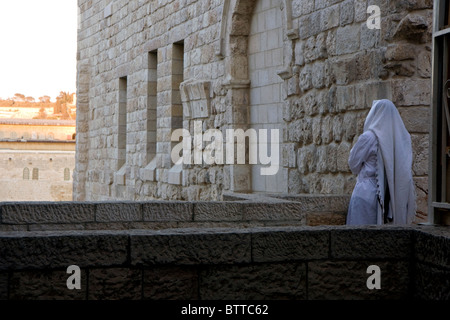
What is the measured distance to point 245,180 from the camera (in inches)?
408

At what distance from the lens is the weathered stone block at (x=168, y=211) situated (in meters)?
5.59

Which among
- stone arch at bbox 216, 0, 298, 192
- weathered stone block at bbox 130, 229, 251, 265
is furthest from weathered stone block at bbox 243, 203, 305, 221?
stone arch at bbox 216, 0, 298, 192

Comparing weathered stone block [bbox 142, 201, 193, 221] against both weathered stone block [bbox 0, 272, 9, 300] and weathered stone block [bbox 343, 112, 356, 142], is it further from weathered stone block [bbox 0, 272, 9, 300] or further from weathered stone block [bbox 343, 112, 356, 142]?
weathered stone block [bbox 0, 272, 9, 300]

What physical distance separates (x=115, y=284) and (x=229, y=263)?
53 centimetres

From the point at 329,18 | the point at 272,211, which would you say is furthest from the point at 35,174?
the point at 272,211

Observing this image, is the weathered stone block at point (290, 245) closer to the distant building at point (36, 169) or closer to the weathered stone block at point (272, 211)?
the weathered stone block at point (272, 211)

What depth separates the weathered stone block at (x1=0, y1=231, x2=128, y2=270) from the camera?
10.6 feet

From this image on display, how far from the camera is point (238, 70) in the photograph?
10289 mm

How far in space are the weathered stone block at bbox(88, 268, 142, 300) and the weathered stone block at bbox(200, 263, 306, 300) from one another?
1.01ft

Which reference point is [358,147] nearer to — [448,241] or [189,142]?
[448,241]

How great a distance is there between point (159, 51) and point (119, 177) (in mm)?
3450

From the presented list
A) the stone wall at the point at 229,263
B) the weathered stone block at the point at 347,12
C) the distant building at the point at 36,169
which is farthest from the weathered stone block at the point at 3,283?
the distant building at the point at 36,169

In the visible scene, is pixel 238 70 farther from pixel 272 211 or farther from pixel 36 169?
pixel 36 169
